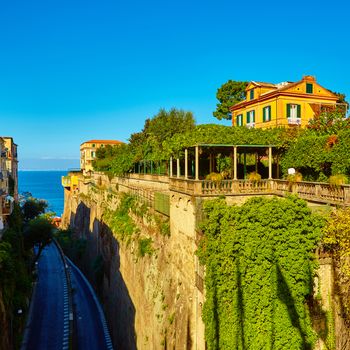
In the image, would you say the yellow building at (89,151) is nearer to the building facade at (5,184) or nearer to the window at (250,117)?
the building facade at (5,184)

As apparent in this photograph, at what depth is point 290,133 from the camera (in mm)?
19969

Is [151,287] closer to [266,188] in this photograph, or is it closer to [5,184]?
[266,188]

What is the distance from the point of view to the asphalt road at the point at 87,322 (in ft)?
99.4

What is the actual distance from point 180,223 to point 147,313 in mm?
8041

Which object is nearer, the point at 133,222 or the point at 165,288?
the point at 165,288

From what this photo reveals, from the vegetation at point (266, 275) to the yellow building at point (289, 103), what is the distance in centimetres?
1791

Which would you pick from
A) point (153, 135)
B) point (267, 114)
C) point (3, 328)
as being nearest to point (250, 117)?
point (267, 114)

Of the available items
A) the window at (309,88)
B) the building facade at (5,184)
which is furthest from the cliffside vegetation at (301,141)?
the building facade at (5,184)

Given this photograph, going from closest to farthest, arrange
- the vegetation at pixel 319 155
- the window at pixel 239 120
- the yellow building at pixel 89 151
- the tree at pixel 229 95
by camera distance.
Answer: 1. the vegetation at pixel 319 155
2. the window at pixel 239 120
3. the tree at pixel 229 95
4. the yellow building at pixel 89 151

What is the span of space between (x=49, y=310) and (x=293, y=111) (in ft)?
116

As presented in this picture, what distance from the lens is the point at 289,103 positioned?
2812 cm

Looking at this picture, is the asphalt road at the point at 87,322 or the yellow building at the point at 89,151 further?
the yellow building at the point at 89,151

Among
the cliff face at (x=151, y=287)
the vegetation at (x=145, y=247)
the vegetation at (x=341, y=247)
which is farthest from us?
the vegetation at (x=145, y=247)

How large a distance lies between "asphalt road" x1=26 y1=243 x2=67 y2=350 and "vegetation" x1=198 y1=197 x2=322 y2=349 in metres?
22.6
